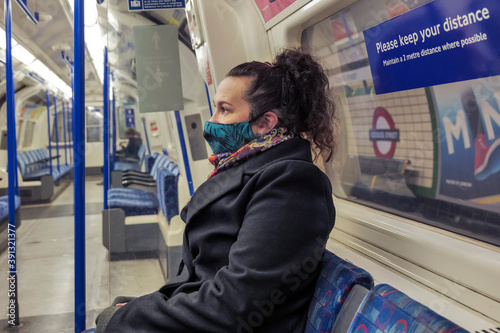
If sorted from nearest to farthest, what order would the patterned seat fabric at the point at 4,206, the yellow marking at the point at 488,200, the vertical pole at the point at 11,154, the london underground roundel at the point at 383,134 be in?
the yellow marking at the point at 488,200
the london underground roundel at the point at 383,134
the vertical pole at the point at 11,154
the patterned seat fabric at the point at 4,206

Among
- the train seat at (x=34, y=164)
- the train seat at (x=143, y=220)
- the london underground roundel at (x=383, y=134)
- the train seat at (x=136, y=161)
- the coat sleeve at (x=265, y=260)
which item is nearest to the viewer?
the coat sleeve at (x=265, y=260)

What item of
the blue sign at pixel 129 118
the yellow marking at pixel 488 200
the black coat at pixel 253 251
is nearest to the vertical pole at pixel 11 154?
the blue sign at pixel 129 118

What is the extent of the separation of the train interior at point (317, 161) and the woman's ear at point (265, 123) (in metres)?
0.53

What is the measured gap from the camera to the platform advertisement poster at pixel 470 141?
1.35 meters

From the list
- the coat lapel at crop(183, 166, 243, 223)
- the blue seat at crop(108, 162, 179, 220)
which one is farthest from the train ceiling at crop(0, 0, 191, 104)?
the coat lapel at crop(183, 166, 243, 223)

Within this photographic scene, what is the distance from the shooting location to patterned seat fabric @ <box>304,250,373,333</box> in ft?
3.93

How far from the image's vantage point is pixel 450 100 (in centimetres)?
151

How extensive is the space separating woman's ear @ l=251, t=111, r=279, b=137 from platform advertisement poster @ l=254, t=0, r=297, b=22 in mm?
741

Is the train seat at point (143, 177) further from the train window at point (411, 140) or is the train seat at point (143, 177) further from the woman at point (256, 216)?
the woman at point (256, 216)

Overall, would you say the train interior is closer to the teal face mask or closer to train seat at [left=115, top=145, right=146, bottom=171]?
train seat at [left=115, top=145, right=146, bottom=171]

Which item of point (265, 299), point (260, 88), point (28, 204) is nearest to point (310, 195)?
point (265, 299)

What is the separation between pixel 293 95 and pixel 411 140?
0.55m

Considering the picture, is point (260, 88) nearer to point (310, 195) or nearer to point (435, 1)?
point (310, 195)

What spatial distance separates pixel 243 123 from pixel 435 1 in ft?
2.15
